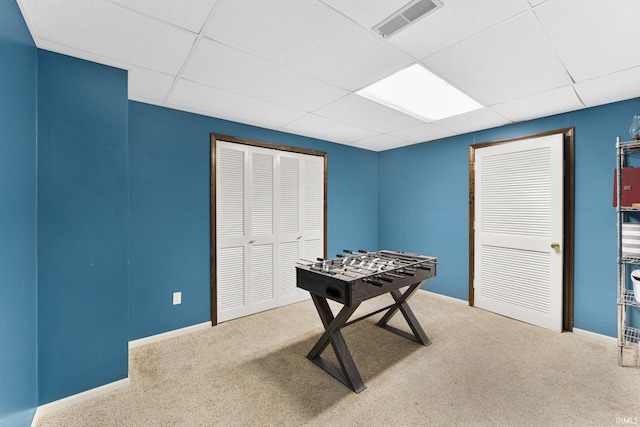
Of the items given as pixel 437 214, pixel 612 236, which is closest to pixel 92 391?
pixel 437 214

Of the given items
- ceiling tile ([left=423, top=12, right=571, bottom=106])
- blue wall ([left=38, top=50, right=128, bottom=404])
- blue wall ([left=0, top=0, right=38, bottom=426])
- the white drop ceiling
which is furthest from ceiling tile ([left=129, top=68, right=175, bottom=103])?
ceiling tile ([left=423, top=12, right=571, bottom=106])

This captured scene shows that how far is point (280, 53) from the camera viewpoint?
1.85 m

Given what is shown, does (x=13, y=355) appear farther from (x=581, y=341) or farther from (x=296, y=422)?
(x=581, y=341)

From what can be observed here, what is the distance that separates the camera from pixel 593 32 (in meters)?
1.61

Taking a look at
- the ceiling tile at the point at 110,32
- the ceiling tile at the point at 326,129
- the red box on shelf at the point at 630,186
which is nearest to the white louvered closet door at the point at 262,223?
the ceiling tile at the point at 326,129

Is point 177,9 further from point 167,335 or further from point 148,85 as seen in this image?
point 167,335

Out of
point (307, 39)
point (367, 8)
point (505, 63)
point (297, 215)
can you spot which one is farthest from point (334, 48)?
point (297, 215)

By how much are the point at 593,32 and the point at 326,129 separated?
2.54 meters

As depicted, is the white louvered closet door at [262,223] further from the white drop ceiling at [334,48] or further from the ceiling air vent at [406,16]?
the ceiling air vent at [406,16]

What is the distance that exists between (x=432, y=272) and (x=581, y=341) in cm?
167

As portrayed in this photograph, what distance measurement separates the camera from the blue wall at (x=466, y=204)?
271 centimetres

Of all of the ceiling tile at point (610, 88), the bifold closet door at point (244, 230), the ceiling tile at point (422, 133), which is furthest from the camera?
the ceiling tile at point (422, 133)

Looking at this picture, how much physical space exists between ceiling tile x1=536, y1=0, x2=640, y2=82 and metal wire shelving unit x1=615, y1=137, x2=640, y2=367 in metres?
0.81

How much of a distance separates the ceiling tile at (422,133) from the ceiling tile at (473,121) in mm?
111
